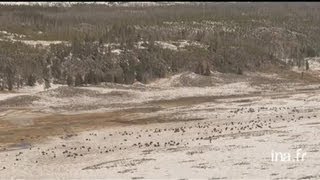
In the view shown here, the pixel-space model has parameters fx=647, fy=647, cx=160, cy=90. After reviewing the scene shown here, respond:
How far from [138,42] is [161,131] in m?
24.6

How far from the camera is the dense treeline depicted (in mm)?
45281

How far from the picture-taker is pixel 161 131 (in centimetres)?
2850

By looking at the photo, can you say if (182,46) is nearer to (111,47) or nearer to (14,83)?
(111,47)

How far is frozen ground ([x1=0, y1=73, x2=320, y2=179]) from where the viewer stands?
67.1 ft

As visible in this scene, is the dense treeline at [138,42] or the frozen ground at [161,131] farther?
the dense treeline at [138,42]

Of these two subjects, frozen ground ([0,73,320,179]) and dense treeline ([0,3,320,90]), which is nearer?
frozen ground ([0,73,320,179])

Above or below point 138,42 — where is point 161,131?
below

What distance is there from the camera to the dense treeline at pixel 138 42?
4528 centimetres

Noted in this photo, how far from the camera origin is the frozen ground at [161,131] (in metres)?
20.4

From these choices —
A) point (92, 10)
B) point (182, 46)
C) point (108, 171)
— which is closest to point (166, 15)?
point (92, 10)

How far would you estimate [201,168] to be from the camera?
20.0m

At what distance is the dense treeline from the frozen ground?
3.25 meters

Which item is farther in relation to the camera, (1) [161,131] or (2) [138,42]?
(2) [138,42]

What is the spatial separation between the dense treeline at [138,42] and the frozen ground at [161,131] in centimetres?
325
